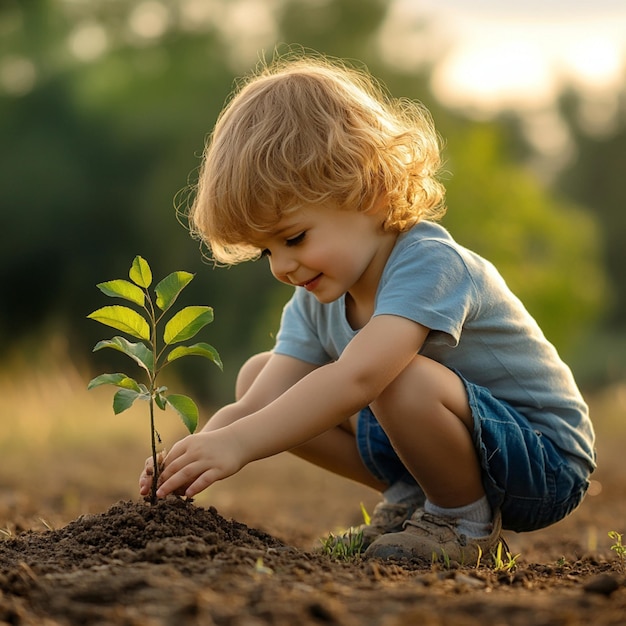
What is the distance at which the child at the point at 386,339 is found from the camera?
2.14 metres

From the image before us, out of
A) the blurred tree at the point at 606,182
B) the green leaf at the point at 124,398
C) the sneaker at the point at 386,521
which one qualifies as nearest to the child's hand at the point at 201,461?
the green leaf at the point at 124,398

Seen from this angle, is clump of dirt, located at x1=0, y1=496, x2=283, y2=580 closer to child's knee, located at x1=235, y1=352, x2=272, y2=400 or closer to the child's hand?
the child's hand

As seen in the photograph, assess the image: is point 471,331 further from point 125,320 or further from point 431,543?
point 125,320

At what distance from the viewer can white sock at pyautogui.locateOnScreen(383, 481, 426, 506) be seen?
271 cm

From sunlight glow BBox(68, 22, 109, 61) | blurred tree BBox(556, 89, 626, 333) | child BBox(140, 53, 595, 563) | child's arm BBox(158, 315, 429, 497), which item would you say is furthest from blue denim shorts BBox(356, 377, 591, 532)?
blurred tree BBox(556, 89, 626, 333)

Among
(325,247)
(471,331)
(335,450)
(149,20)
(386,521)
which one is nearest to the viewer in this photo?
(325,247)

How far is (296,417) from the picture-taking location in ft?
6.92

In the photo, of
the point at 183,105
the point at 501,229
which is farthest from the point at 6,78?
the point at 501,229

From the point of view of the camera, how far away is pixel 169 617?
139cm

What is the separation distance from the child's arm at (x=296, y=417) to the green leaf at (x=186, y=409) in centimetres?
3

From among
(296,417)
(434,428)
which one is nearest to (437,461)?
(434,428)

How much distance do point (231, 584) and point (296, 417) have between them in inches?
22.6

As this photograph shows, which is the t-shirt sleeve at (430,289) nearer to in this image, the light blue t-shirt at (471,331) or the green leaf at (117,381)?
the light blue t-shirt at (471,331)

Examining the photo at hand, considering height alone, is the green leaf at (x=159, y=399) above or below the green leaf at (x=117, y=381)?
below
